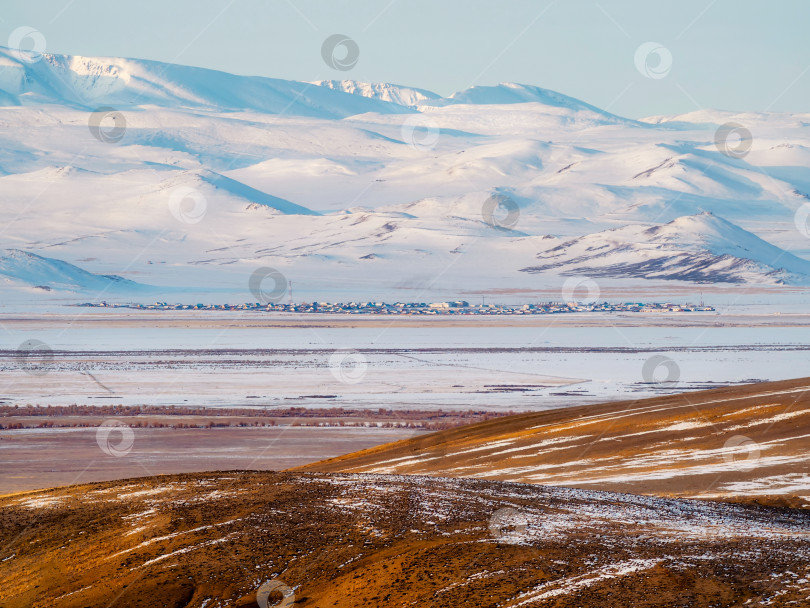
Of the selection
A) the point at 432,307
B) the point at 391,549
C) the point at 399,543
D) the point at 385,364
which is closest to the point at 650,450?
the point at 399,543

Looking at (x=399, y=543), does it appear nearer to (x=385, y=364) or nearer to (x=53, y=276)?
(x=385, y=364)

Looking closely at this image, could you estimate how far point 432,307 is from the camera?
138750mm

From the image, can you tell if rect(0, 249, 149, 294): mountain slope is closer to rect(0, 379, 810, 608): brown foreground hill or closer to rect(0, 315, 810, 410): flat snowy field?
rect(0, 315, 810, 410): flat snowy field

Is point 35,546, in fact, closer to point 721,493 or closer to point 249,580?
point 249,580

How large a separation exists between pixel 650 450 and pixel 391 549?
14708mm

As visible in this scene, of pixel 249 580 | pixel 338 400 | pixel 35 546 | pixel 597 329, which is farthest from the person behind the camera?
pixel 597 329

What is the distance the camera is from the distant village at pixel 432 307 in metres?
130

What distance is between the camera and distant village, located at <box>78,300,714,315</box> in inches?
5103

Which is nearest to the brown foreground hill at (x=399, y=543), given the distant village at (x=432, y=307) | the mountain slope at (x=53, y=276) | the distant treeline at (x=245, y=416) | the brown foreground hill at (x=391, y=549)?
the brown foreground hill at (x=391, y=549)

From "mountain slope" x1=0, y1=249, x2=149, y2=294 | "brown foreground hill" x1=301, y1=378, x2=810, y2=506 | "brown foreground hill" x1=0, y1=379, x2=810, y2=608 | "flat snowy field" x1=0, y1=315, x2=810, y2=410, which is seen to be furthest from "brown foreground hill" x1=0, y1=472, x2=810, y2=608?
"mountain slope" x1=0, y1=249, x2=149, y2=294

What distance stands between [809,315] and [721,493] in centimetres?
10242

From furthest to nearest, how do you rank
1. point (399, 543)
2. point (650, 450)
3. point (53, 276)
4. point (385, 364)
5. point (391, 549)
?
point (53, 276)
point (385, 364)
point (650, 450)
point (399, 543)
point (391, 549)

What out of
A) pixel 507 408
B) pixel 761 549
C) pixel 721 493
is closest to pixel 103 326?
pixel 507 408

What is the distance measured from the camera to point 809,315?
11569 centimetres
